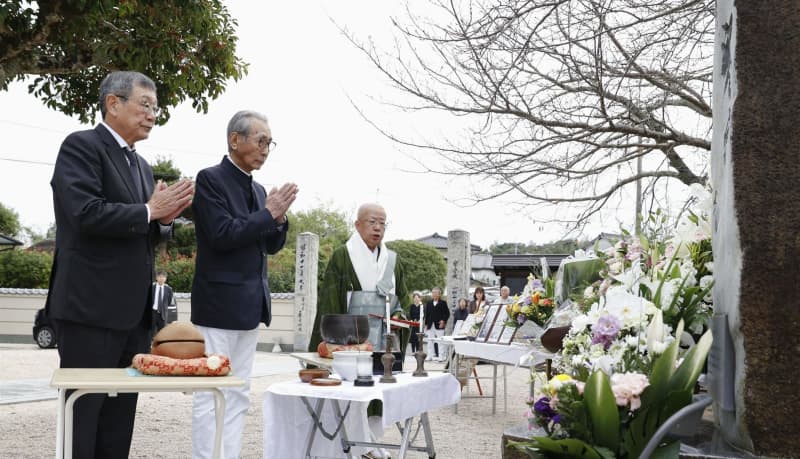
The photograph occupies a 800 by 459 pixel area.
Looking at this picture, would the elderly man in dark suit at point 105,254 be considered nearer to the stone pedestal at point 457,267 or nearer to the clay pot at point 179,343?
the clay pot at point 179,343

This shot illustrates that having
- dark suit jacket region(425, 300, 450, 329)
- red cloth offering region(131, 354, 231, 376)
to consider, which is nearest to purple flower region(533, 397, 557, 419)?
red cloth offering region(131, 354, 231, 376)

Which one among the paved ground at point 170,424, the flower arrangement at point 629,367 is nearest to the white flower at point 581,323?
the flower arrangement at point 629,367

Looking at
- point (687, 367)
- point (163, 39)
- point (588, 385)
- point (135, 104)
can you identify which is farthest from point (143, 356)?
point (163, 39)

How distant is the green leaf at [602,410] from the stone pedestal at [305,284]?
1719 centimetres

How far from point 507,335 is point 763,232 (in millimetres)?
4427

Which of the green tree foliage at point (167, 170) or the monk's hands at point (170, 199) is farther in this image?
the green tree foliage at point (167, 170)

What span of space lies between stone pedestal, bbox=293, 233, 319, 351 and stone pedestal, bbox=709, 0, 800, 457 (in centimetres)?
1728

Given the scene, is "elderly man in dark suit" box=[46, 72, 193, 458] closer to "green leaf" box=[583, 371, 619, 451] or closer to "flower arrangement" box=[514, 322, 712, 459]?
"flower arrangement" box=[514, 322, 712, 459]

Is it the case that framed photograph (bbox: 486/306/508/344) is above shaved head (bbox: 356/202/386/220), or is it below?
below

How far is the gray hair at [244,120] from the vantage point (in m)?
4.12

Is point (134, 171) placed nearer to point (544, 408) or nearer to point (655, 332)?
point (544, 408)

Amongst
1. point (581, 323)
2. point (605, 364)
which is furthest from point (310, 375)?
point (605, 364)

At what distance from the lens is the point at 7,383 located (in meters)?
9.97

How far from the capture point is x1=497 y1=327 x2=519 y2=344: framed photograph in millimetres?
6094
